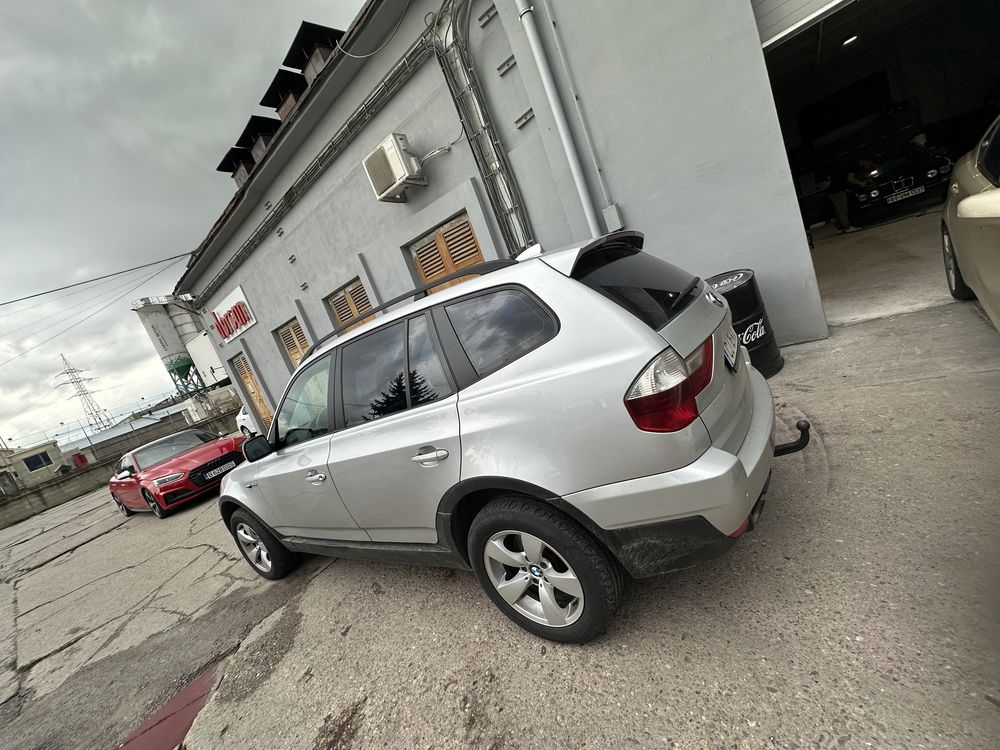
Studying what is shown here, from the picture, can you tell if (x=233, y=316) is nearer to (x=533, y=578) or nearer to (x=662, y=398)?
(x=533, y=578)

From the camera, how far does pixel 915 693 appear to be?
4.52ft

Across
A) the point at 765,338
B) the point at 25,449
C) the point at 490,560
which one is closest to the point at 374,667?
the point at 490,560

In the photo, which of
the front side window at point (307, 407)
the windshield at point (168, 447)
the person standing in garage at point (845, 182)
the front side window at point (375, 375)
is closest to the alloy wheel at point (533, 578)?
the front side window at point (375, 375)

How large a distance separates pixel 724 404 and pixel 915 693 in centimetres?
106

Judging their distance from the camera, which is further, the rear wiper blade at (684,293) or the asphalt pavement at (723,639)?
the rear wiper blade at (684,293)

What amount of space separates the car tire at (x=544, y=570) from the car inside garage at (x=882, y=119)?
5.09m

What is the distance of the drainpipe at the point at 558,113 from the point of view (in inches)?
169

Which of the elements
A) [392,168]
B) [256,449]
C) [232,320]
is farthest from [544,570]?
[232,320]

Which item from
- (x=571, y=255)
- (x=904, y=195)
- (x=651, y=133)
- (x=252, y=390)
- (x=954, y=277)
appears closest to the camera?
(x=571, y=255)

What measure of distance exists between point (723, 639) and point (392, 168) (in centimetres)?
618

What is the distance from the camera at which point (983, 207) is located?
7.19 ft

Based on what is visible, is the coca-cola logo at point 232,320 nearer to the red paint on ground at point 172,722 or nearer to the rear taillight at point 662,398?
the red paint on ground at point 172,722

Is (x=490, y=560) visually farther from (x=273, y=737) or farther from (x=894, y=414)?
(x=894, y=414)

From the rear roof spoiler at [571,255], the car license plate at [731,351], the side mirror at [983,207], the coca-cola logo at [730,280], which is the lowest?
the car license plate at [731,351]
